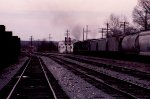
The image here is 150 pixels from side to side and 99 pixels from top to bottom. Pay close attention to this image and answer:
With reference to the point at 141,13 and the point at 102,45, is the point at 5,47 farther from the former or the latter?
the point at 141,13

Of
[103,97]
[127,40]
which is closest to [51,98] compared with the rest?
[103,97]

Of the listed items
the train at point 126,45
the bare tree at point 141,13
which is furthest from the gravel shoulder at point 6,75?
the bare tree at point 141,13

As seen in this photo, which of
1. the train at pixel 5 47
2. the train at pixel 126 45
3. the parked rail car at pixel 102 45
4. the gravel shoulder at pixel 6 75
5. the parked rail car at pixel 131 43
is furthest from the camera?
the parked rail car at pixel 102 45

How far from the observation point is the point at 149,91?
1484 centimetres

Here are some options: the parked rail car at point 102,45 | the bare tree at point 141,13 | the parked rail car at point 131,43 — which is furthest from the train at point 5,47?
the bare tree at point 141,13

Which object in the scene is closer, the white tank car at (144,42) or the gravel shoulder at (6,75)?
the gravel shoulder at (6,75)

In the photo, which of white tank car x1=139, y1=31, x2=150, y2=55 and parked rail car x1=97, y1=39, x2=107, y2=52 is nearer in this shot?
white tank car x1=139, y1=31, x2=150, y2=55

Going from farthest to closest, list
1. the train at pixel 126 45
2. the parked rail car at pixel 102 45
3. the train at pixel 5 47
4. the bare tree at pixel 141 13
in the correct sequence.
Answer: the bare tree at pixel 141 13
the parked rail car at pixel 102 45
the train at pixel 126 45
the train at pixel 5 47

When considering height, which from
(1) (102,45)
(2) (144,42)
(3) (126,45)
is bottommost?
(3) (126,45)

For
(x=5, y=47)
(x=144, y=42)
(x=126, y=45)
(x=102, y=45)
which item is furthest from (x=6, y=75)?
(x=102, y=45)

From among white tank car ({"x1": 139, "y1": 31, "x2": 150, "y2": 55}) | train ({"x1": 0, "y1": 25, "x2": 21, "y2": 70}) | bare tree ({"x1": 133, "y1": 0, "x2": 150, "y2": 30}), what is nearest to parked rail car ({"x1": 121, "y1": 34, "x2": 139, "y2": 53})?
white tank car ({"x1": 139, "y1": 31, "x2": 150, "y2": 55})

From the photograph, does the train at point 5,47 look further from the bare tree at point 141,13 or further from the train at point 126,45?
the bare tree at point 141,13

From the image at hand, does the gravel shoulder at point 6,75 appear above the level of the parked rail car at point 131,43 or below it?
below

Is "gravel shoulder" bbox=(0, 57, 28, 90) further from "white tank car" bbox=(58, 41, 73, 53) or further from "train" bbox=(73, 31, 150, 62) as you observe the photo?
"white tank car" bbox=(58, 41, 73, 53)
